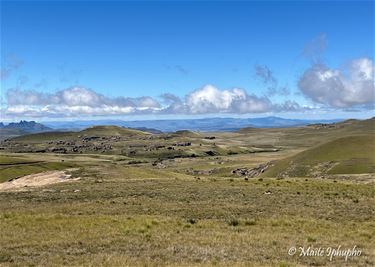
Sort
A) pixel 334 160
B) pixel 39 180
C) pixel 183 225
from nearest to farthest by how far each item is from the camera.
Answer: pixel 183 225
pixel 39 180
pixel 334 160

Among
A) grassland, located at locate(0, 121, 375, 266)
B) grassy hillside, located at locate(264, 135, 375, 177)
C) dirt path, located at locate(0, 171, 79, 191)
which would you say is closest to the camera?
grassland, located at locate(0, 121, 375, 266)

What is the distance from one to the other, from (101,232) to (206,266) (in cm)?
993

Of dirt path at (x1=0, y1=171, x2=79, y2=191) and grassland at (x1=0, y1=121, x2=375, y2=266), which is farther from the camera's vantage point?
dirt path at (x1=0, y1=171, x2=79, y2=191)

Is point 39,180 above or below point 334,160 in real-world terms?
above

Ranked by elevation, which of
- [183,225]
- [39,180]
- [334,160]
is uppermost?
[183,225]

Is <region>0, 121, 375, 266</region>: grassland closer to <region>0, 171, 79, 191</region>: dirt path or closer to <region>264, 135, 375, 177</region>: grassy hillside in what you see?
<region>0, 171, 79, 191</region>: dirt path

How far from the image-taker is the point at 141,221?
2839cm

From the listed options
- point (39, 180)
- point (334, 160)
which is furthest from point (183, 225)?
point (334, 160)

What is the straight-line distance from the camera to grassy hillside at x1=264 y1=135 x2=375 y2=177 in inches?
4840

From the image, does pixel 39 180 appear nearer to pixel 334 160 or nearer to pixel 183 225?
pixel 183 225

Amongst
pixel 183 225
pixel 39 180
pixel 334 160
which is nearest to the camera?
pixel 183 225

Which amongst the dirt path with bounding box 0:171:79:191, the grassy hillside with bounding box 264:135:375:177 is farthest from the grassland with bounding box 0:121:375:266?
the grassy hillside with bounding box 264:135:375:177

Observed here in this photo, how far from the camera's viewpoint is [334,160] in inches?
5399

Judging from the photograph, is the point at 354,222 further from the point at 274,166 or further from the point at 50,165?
the point at 50,165
